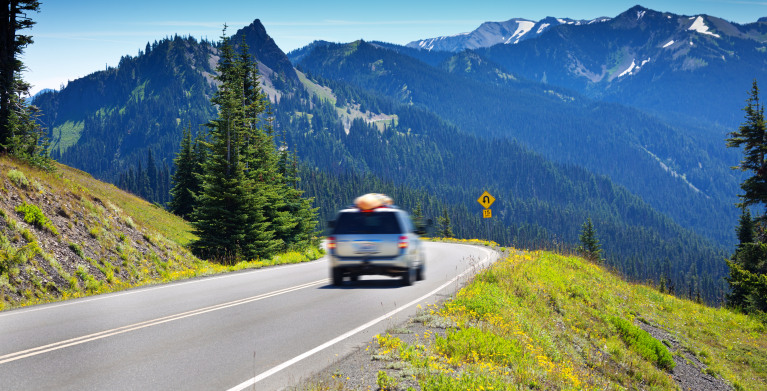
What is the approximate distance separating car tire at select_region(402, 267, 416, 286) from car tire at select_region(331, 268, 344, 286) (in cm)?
178

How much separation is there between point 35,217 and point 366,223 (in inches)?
438

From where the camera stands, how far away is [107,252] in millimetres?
18250

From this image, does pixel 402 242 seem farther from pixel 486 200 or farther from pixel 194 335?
pixel 486 200

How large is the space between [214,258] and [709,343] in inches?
899

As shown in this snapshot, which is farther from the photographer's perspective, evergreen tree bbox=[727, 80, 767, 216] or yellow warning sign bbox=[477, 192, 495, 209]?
evergreen tree bbox=[727, 80, 767, 216]

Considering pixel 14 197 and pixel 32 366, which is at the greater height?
pixel 14 197

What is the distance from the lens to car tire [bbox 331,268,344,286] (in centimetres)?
1353

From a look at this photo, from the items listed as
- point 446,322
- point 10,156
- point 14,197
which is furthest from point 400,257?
point 10,156

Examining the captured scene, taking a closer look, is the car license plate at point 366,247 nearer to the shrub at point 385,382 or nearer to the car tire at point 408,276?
the car tire at point 408,276

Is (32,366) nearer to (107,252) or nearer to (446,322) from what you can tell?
(446,322)

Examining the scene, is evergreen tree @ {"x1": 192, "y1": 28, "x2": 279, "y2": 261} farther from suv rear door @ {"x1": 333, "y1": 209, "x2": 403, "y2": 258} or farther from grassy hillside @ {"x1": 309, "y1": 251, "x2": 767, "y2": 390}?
grassy hillside @ {"x1": 309, "y1": 251, "x2": 767, "y2": 390}

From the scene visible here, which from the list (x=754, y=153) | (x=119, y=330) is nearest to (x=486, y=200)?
(x=754, y=153)

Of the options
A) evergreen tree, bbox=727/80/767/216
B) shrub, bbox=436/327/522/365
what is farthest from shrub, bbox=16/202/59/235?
evergreen tree, bbox=727/80/767/216

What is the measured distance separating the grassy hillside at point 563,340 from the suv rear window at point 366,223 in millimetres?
2796
